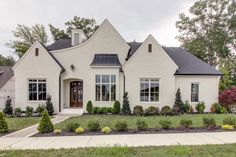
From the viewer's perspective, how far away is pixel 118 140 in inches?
372

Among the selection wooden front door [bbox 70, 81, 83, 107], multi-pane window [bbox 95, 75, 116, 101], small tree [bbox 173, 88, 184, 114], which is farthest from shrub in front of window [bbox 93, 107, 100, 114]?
small tree [bbox 173, 88, 184, 114]

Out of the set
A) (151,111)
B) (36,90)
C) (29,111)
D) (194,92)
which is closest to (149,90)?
(151,111)

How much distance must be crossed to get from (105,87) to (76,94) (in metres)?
3.32

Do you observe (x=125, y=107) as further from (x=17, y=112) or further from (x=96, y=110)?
(x=17, y=112)

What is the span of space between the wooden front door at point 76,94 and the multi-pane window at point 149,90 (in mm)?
5638

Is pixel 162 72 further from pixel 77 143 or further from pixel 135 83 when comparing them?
pixel 77 143

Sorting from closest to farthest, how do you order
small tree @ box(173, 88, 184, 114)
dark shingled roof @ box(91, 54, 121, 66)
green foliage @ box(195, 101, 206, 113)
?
small tree @ box(173, 88, 184, 114) < green foliage @ box(195, 101, 206, 113) < dark shingled roof @ box(91, 54, 121, 66)

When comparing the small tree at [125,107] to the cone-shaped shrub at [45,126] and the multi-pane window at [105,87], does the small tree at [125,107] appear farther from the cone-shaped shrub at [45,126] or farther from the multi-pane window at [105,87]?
the cone-shaped shrub at [45,126]

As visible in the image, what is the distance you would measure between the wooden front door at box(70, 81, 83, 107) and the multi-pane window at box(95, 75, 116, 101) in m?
2.45

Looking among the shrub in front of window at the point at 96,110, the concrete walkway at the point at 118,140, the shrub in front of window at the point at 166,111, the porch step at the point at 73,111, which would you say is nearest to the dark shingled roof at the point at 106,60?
the shrub in front of window at the point at 96,110

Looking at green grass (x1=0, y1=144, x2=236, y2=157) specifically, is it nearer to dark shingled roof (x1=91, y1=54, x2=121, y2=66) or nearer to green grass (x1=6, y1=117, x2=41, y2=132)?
green grass (x1=6, y1=117, x2=41, y2=132)

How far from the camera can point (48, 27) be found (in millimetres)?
47750

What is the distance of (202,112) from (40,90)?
13.4 meters

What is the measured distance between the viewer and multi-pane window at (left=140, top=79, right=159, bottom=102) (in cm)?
2139
